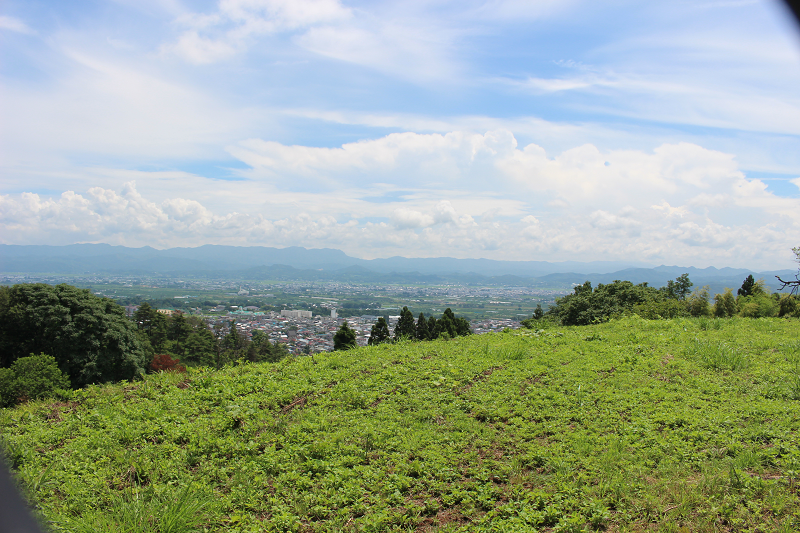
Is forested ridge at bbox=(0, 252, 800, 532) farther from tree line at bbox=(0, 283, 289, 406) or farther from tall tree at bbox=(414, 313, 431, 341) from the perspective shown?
tall tree at bbox=(414, 313, 431, 341)

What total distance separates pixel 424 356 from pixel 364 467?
4.42 metres

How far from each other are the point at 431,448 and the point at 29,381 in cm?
1042

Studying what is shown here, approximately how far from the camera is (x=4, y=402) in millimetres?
7047

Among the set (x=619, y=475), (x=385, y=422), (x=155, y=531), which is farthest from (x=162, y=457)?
(x=619, y=475)

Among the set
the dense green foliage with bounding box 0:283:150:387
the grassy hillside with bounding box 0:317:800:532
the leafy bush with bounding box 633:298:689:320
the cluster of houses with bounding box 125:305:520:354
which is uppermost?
the leafy bush with bounding box 633:298:689:320

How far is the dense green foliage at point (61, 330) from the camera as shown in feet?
69.9

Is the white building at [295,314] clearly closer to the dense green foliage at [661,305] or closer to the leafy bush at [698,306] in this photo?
the dense green foliage at [661,305]

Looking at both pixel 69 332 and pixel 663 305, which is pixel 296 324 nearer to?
pixel 69 332

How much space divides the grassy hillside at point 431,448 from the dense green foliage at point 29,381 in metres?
1.43

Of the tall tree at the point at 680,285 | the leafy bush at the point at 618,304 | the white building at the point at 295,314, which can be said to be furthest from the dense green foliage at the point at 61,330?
the white building at the point at 295,314

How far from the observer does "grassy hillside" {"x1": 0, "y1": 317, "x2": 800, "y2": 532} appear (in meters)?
3.79

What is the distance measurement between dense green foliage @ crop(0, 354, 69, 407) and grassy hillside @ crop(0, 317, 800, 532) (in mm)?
1433

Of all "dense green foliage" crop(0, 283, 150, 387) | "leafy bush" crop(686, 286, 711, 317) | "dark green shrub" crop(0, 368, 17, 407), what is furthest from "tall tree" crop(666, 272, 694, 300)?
"dense green foliage" crop(0, 283, 150, 387)

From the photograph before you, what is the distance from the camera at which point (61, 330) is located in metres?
21.4
